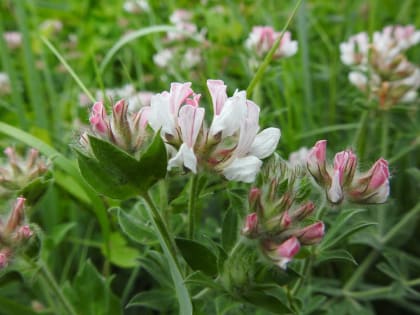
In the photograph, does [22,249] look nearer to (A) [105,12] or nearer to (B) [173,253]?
(B) [173,253]

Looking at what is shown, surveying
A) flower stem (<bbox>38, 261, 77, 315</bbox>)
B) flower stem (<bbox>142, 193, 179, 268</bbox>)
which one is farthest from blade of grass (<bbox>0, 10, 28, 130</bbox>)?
flower stem (<bbox>142, 193, 179, 268</bbox>)

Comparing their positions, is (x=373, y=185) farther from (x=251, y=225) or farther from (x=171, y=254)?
(x=171, y=254)

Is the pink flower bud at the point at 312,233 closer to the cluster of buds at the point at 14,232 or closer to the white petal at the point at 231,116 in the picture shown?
the white petal at the point at 231,116

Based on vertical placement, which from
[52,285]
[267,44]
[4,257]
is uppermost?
[267,44]

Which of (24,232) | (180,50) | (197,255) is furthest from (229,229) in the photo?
(180,50)

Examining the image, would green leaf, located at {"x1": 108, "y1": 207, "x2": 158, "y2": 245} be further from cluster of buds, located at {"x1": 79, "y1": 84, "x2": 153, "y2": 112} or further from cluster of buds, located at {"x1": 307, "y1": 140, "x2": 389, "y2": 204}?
cluster of buds, located at {"x1": 79, "y1": 84, "x2": 153, "y2": 112}

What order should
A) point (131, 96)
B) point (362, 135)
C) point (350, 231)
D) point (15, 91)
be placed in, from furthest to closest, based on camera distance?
point (131, 96) → point (15, 91) → point (362, 135) → point (350, 231)
